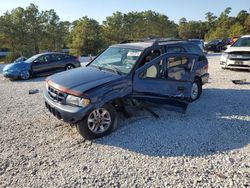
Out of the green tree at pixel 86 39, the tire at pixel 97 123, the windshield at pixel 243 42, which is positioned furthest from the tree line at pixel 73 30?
the tire at pixel 97 123

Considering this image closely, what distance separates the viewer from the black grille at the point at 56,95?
4.70 metres

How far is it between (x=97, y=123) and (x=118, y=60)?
1.67 m

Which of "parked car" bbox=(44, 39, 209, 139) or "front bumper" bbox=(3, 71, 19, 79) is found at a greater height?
"parked car" bbox=(44, 39, 209, 139)

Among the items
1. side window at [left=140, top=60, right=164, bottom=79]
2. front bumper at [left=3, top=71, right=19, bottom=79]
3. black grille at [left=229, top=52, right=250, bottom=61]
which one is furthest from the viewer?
front bumper at [left=3, top=71, right=19, bottom=79]

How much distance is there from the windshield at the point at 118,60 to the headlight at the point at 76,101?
109 centimetres

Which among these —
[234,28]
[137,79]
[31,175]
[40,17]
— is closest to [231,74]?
[137,79]

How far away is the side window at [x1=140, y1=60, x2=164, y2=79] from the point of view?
537cm

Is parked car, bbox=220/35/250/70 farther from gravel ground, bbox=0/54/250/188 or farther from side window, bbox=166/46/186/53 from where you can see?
side window, bbox=166/46/186/53

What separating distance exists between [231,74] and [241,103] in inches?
185

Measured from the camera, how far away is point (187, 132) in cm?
496

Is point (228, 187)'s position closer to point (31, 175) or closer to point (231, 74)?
point (31, 175)

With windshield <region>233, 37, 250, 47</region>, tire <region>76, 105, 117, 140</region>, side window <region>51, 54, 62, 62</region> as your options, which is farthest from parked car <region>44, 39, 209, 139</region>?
side window <region>51, 54, 62, 62</region>

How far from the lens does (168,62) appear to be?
575cm

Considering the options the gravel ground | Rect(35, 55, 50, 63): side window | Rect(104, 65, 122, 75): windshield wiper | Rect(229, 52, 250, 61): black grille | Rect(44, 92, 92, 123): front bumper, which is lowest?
the gravel ground
